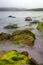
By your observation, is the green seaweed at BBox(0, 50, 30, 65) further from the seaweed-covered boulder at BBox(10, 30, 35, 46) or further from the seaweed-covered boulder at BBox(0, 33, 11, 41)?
the seaweed-covered boulder at BBox(0, 33, 11, 41)

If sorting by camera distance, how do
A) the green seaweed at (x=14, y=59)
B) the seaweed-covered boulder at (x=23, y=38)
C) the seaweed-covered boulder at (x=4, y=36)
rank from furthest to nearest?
the seaweed-covered boulder at (x=4, y=36) → the seaweed-covered boulder at (x=23, y=38) → the green seaweed at (x=14, y=59)

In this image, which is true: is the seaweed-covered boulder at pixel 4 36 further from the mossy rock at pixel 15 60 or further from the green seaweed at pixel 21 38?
the mossy rock at pixel 15 60

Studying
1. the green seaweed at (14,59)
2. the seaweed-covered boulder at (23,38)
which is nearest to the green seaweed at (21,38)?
the seaweed-covered boulder at (23,38)

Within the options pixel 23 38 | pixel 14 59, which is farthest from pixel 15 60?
pixel 23 38

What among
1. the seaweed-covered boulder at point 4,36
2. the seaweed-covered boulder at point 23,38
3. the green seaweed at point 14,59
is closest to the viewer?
the green seaweed at point 14,59

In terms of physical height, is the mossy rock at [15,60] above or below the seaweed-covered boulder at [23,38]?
below

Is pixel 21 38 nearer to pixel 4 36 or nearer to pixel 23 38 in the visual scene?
pixel 23 38

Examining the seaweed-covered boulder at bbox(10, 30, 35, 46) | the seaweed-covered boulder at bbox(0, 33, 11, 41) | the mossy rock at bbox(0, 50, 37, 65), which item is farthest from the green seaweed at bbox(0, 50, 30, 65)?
the seaweed-covered boulder at bbox(0, 33, 11, 41)

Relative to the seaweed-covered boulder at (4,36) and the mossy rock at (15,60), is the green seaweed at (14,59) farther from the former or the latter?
the seaweed-covered boulder at (4,36)

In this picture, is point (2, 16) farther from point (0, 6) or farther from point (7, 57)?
point (7, 57)

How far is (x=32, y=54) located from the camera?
6.29ft

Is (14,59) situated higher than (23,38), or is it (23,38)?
(23,38)

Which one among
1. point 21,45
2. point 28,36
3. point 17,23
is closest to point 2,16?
point 17,23

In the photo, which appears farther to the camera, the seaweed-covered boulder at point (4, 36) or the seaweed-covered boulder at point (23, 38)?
the seaweed-covered boulder at point (4, 36)
